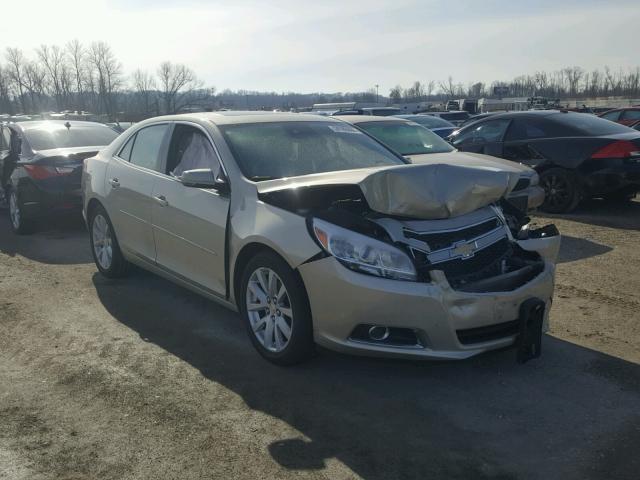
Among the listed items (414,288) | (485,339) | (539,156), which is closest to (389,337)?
A: (414,288)

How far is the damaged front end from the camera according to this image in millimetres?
3629

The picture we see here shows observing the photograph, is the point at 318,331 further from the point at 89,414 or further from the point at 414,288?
the point at 89,414

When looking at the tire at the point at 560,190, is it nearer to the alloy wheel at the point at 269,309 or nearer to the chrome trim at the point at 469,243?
the chrome trim at the point at 469,243

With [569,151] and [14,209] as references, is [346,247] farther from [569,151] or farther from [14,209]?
[14,209]

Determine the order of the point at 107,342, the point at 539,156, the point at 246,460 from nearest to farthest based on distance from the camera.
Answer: the point at 246,460, the point at 107,342, the point at 539,156

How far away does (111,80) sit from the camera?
3182 inches

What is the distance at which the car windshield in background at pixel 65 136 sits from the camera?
9.19 meters

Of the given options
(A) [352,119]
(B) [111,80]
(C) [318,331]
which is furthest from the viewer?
(B) [111,80]

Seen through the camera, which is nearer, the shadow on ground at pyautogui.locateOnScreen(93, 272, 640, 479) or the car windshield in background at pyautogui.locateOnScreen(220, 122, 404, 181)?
the shadow on ground at pyautogui.locateOnScreen(93, 272, 640, 479)

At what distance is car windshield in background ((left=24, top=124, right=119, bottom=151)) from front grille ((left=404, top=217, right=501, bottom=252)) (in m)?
6.95

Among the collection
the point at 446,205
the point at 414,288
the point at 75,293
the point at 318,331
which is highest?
the point at 446,205

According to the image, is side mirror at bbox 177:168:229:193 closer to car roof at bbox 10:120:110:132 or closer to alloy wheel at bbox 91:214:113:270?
alloy wheel at bbox 91:214:113:270

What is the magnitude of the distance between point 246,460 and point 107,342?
2.12 meters

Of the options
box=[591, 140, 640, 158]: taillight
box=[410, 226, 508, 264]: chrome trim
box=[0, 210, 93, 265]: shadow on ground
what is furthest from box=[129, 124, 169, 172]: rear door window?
box=[591, 140, 640, 158]: taillight
